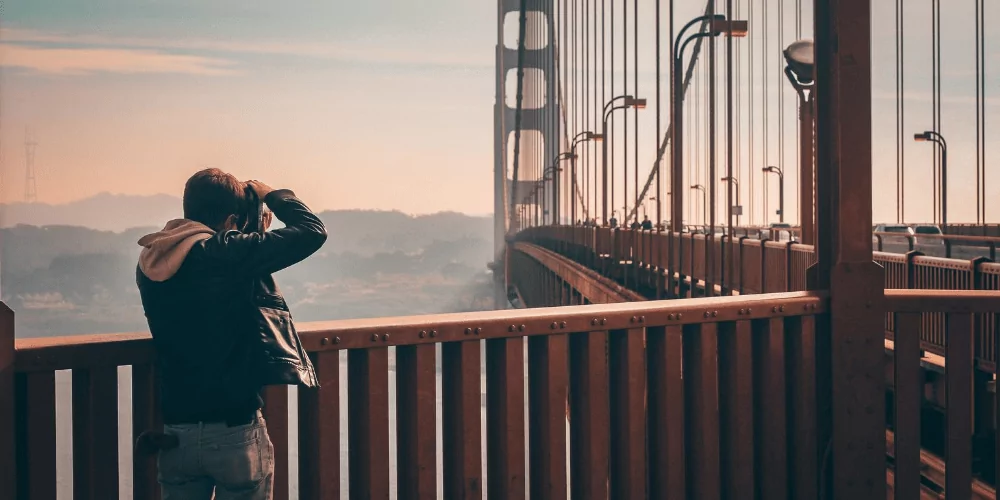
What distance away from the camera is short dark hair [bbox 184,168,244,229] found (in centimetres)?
262

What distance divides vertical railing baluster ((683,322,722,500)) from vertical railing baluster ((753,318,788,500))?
0.20m

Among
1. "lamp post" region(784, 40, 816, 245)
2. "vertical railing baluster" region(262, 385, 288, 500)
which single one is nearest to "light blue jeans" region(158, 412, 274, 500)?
"vertical railing baluster" region(262, 385, 288, 500)

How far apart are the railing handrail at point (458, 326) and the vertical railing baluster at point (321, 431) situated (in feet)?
0.22

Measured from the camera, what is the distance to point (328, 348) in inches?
114

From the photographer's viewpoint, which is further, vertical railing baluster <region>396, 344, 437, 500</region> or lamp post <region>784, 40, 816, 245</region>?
lamp post <region>784, 40, 816, 245</region>

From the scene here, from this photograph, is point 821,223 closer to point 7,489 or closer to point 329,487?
point 329,487

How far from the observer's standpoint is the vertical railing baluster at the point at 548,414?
326 cm

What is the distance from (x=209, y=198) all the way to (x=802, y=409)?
2.26m

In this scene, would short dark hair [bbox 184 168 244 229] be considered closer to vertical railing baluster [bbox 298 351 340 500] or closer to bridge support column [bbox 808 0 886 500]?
vertical railing baluster [bbox 298 351 340 500]

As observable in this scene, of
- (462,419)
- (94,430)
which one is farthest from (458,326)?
(94,430)

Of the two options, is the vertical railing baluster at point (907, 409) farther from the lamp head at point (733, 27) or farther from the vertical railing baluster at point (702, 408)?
the lamp head at point (733, 27)

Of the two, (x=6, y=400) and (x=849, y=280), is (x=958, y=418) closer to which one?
(x=849, y=280)

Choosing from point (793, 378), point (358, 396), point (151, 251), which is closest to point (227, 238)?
point (151, 251)

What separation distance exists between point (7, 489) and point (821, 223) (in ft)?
9.55
